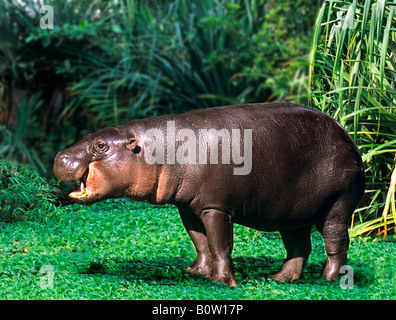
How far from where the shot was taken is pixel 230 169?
4.62m

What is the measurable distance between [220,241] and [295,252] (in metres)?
0.87

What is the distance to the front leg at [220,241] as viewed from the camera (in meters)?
4.66

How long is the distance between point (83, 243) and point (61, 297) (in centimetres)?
200

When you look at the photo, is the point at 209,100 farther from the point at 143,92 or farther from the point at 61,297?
the point at 61,297

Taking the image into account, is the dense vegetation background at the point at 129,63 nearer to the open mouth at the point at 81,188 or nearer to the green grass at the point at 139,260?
the green grass at the point at 139,260

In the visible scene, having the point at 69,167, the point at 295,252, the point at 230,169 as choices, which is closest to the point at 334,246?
the point at 295,252

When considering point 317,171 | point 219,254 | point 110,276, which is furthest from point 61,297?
point 317,171

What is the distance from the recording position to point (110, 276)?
5.19m

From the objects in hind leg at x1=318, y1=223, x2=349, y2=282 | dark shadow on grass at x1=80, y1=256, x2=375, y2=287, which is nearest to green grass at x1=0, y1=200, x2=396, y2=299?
dark shadow on grass at x1=80, y1=256, x2=375, y2=287

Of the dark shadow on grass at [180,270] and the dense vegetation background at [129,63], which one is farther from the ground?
the dense vegetation background at [129,63]

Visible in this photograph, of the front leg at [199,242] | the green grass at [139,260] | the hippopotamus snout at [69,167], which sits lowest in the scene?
the green grass at [139,260]

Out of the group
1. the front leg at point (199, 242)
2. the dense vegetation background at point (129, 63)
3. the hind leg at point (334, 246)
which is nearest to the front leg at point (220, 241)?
the front leg at point (199, 242)

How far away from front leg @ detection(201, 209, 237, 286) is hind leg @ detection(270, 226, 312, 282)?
24.1 inches

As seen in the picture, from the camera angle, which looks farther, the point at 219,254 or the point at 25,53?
the point at 25,53
